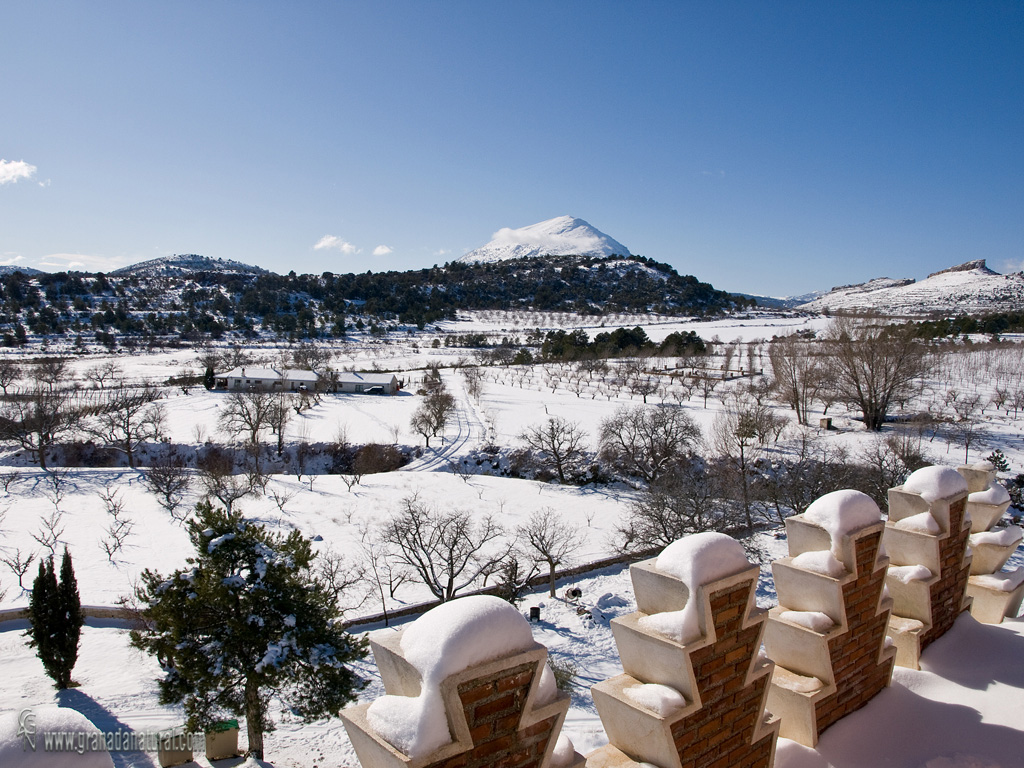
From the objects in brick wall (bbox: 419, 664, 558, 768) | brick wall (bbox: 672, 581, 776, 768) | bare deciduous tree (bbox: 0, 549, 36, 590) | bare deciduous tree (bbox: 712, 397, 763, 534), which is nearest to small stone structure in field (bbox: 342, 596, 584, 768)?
brick wall (bbox: 419, 664, 558, 768)

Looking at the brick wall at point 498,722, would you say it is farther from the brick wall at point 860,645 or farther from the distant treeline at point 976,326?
the distant treeline at point 976,326

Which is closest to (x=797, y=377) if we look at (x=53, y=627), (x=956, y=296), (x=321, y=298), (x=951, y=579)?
(x=951, y=579)

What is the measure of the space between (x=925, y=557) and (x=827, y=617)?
58.9 inches

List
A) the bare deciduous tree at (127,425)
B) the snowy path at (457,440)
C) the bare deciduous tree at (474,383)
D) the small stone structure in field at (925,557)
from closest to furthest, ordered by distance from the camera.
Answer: the small stone structure in field at (925,557)
the snowy path at (457,440)
the bare deciduous tree at (127,425)
the bare deciduous tree at (474,383)

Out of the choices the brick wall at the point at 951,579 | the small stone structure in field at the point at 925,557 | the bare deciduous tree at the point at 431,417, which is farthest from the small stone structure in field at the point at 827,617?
Result: the bare deciduous tree at the point at 431,417

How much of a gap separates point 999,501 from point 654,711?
4.18 m

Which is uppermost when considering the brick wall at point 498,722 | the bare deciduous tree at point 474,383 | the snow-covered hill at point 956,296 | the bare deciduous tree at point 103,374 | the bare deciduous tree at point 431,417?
the snow-covered hill at point 956,296

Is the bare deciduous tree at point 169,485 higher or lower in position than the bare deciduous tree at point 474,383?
lower

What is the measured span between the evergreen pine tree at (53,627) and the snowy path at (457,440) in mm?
24560

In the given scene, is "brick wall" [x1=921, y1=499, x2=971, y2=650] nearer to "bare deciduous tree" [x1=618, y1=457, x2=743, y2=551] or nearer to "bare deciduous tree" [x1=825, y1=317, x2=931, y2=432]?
"bare deciduous tree" [x1=618, y1=457, x2=743, y2=551]

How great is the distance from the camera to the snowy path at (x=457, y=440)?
4278cm

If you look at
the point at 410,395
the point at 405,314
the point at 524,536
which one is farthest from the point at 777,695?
the point at 405,314

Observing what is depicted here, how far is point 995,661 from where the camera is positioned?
4.16 m

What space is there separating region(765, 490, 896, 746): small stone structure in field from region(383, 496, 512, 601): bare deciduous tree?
19566 millimetres
